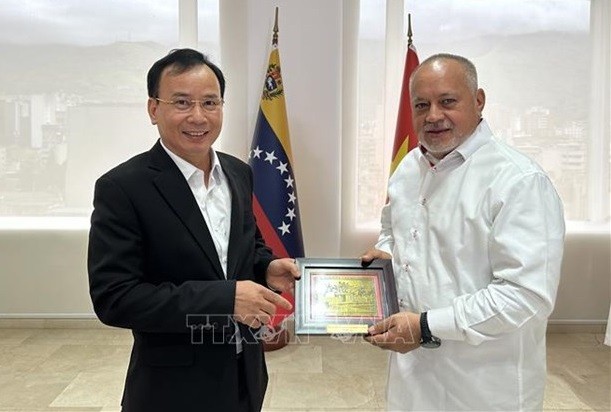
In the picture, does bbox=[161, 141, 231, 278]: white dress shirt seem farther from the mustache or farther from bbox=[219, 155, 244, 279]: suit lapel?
the mustache

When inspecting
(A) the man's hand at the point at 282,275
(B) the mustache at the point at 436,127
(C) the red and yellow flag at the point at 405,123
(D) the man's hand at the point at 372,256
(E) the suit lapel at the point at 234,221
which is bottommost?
(A) the man's hand at the point at 282,275

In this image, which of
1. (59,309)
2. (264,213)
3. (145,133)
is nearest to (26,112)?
(145,133)

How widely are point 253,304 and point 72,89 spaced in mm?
3247

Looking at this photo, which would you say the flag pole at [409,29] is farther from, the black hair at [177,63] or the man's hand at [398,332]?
the man's hand at [398,332]

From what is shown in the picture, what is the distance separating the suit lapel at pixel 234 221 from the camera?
53.2 inches

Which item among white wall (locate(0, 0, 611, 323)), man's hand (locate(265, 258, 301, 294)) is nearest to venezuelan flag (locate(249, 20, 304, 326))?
white wall (locate(0, 0, 611, 323))

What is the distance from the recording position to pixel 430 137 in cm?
139

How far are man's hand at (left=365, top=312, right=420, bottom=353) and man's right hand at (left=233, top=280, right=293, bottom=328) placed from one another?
0.27 m

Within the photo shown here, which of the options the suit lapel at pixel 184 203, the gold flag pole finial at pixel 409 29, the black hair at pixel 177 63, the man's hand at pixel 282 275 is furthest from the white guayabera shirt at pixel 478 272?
the gold flag pole finial at pixel 409 29

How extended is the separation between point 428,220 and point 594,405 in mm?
1973

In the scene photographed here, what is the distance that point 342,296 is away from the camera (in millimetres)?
1464

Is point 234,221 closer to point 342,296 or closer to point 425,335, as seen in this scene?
point 342,296

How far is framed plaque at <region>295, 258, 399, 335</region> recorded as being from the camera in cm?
138

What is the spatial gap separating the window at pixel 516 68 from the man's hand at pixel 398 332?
103 inches
